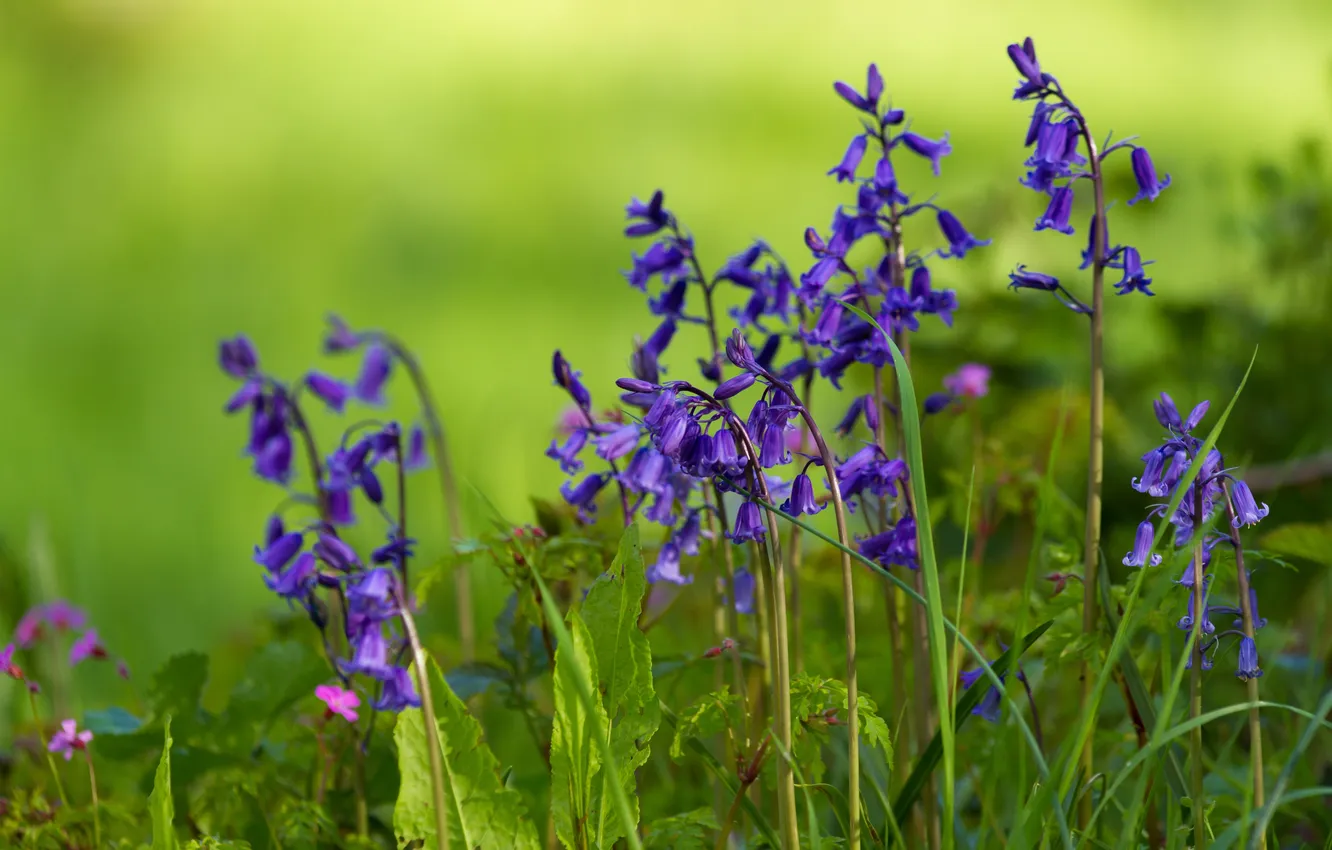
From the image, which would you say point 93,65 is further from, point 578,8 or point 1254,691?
point 1254,691

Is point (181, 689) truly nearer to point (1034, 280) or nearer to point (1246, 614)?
point (1034, 280)

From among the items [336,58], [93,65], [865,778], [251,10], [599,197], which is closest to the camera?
[865,778]

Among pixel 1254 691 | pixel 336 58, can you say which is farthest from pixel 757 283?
pixel 336 58

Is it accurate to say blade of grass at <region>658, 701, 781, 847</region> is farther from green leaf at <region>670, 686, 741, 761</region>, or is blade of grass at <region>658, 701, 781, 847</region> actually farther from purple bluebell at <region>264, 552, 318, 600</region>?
purple bluebell at <region>264, 552, 318, 600</region>

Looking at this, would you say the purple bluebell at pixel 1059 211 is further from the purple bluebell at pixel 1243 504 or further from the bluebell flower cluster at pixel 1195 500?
the purple bluebell at pixel 1243 504

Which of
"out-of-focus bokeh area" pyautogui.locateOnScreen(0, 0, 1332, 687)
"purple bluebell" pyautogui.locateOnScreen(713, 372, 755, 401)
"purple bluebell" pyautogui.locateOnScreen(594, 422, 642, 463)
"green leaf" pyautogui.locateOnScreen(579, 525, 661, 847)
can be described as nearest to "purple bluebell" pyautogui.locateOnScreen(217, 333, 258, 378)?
"out-of-focus bokeh area" pyautogui.locateOnScreen(0, 0, 1332, 687)

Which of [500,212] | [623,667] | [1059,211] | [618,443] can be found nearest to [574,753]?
[623,667]

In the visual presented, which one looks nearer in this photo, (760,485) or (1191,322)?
(760,485)

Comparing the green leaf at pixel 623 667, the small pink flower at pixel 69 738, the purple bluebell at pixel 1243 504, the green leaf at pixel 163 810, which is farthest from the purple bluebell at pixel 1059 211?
the small pink flower at pixel 69 738
